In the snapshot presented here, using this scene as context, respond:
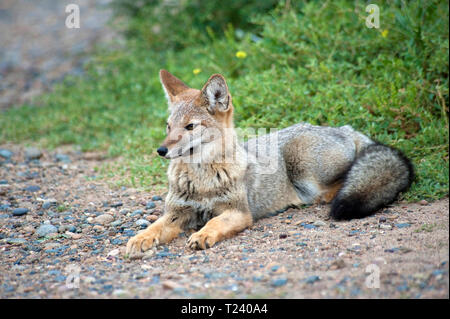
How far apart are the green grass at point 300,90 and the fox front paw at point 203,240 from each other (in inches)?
77.7

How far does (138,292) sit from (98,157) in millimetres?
4558

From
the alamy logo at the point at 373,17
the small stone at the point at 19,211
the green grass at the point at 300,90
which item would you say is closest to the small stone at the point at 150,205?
the green grass at the point at 300,90

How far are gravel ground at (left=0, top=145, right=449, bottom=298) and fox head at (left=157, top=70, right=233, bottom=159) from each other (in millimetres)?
962

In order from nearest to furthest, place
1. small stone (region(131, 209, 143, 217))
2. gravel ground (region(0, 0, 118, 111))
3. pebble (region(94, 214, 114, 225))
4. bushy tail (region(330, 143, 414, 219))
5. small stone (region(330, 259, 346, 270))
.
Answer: small stone (region(330, 259, 346, 270))
bushy tail (region(330, 143, 414, 219))
pebble (region(94, 214, 114, 225))
small stone (region(131, 209, 143, 217))
gravel ground (region(0, 0, 118, 111))

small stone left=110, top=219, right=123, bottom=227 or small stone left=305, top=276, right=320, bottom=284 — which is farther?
small stone left=110, top=219, right=123, bottom=227

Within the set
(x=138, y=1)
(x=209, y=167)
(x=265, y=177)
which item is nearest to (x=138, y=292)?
(x=209, y=167)

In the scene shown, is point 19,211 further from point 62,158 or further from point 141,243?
point 62,158

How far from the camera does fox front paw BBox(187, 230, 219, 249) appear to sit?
4.43 m

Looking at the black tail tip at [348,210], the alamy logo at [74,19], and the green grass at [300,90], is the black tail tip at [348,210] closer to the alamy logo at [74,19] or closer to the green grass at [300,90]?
the green grass at [300,90]

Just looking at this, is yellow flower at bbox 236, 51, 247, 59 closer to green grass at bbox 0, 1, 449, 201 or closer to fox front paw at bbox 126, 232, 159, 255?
green grass at bbox 0, 1, 449, 201

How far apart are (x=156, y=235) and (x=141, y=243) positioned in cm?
21

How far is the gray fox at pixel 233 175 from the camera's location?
4.74 metres

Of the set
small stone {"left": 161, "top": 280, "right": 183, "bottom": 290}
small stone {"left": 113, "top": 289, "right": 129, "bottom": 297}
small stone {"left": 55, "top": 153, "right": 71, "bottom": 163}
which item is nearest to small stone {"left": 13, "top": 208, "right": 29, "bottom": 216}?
small stone {"left": 55, "top": 153, "right": 71, "bottom": 163}
